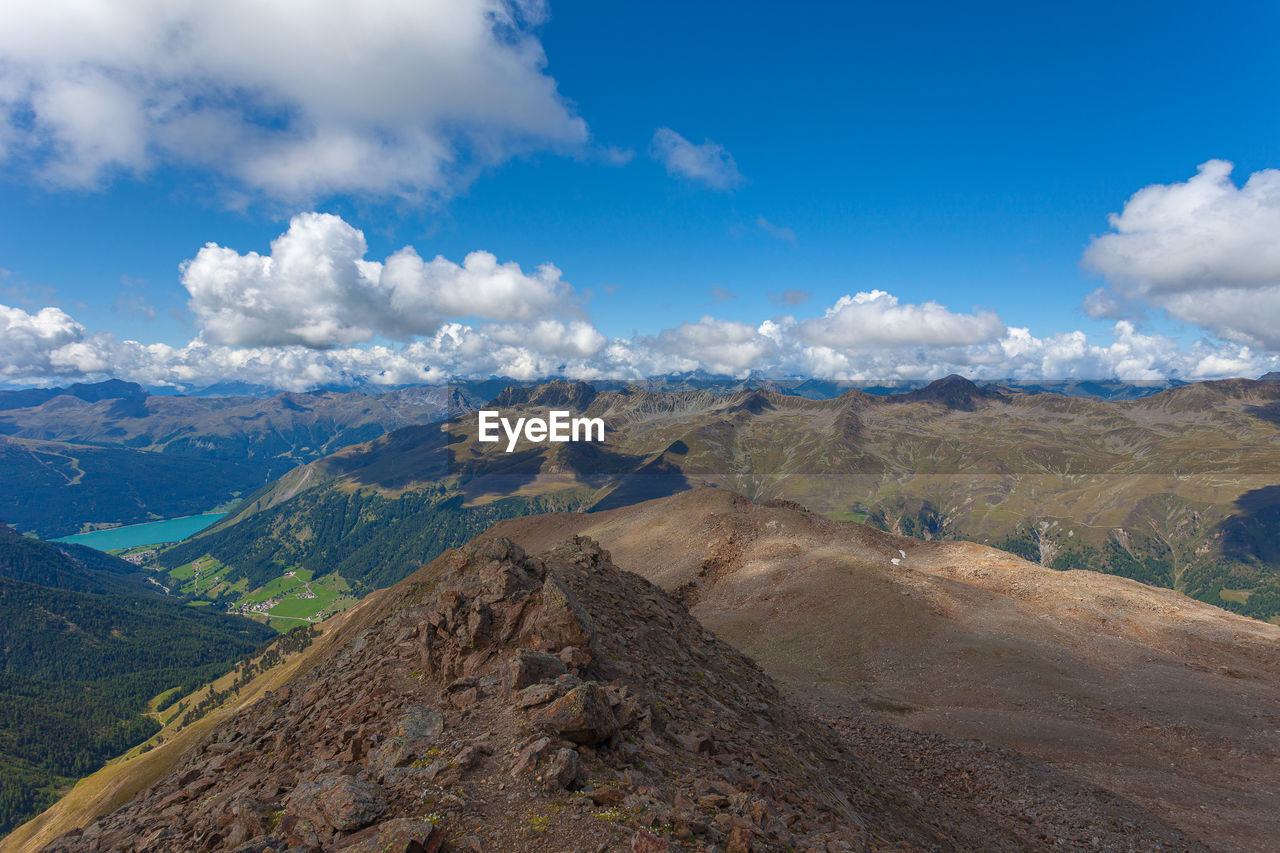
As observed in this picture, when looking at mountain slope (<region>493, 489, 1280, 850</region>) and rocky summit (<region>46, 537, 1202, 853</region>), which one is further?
mountain slope (<region>493, 489, 1280, 850</region>)

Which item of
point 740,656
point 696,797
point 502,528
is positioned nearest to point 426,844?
point 696,797

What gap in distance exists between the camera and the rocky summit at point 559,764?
11.0 m

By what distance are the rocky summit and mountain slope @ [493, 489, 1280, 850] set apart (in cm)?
675

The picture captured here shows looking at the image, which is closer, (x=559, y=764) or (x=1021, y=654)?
(x=559, y=764)

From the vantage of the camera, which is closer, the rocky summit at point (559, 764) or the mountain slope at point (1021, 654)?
the rocky summit at point (559, 764)

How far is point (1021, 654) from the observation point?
1801 inches

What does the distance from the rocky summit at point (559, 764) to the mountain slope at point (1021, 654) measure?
6.75 m

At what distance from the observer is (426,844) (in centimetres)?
950

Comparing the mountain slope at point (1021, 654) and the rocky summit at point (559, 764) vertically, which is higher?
the rocky summit at point (559, 764)

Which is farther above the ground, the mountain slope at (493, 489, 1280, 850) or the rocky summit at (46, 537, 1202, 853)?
the rocky summit at (46, 537, 1202, 853)

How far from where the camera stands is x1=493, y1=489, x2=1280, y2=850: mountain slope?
3175 centimetres

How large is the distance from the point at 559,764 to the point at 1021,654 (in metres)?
50.2

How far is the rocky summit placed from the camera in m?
11.0

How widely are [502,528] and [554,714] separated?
116797 mm
